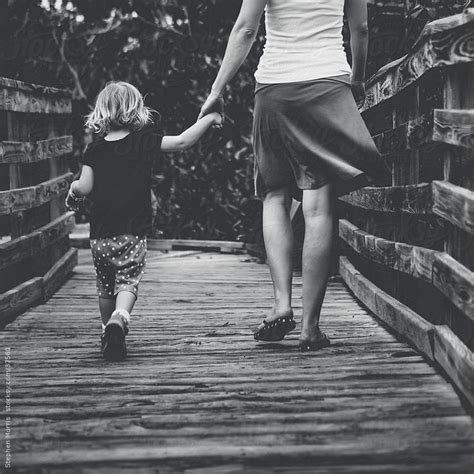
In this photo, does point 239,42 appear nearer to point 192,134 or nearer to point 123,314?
point 192,134

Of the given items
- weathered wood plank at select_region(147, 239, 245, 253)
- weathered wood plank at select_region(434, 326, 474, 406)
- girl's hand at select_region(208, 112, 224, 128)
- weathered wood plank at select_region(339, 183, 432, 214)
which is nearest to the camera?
weathered wood plank at select_region(434, 326, 474, 406)

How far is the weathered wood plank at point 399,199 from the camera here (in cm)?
346

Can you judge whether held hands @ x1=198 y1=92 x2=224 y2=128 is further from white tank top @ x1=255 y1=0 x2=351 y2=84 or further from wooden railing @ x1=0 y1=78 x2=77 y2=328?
wooden railing @ x1=0 y1=78 x2=77 y2=328

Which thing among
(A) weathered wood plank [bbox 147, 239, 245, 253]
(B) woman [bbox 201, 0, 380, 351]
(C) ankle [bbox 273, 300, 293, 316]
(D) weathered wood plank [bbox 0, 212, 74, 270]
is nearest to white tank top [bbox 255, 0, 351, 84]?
(B) woman [bbox 201, 0, 380, 351]

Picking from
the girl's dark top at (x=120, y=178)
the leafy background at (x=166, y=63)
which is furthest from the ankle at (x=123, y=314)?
the leafy background at (x=166, y=63)

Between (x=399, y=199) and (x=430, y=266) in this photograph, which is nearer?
(x=430, y=266)

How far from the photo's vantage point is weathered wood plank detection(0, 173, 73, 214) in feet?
14.9

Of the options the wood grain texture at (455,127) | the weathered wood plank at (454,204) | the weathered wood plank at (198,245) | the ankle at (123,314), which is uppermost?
the wood grain texture at (455,127)

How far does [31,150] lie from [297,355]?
7.98ft

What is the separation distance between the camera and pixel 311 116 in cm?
361

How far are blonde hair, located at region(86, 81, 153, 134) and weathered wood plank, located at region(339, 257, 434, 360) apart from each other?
148 cm

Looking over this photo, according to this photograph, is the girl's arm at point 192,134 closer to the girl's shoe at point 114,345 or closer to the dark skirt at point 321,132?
the dark skirt at point 321,132

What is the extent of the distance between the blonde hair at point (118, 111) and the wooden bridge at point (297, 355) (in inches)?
34.1

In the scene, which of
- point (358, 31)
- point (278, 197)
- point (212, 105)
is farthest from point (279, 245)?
point (358, 31)
